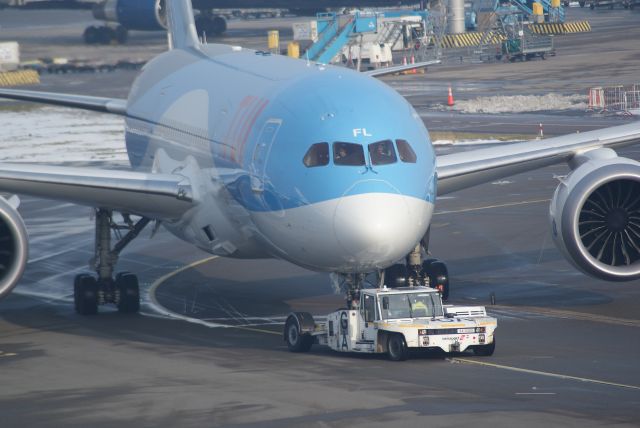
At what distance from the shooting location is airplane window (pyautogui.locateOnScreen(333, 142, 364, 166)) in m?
24.5

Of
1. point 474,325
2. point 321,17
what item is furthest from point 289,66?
point 321,17

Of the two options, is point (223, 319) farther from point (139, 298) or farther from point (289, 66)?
point (289, 66)

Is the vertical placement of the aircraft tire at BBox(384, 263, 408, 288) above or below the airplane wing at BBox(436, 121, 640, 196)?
below

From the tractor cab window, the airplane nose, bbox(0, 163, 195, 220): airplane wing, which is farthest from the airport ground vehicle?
bbox(0, 163, 195, 220): airplane wing

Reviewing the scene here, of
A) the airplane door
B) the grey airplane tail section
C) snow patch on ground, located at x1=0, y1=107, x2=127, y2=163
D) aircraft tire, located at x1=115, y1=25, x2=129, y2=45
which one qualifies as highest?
the grey airplane tail section

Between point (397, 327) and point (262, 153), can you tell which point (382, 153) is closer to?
point (262, 153)

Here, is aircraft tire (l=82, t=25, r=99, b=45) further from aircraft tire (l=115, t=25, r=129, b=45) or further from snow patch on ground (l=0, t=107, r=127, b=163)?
snow patch on ground (l=0, t=107, r=127, b=163)

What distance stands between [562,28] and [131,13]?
140 ft

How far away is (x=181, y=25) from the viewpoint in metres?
39.0

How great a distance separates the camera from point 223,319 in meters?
30.9

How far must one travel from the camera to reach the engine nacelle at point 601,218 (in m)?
29.3

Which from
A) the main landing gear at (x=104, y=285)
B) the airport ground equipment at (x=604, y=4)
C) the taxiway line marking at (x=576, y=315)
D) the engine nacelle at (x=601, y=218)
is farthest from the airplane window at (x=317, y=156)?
the airport ground equipment at (x=604, y=4)

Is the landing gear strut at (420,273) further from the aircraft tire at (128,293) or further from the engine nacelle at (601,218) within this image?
the aircraft tire at (128,293)

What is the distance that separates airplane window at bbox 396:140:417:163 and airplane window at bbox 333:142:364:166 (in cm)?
80
